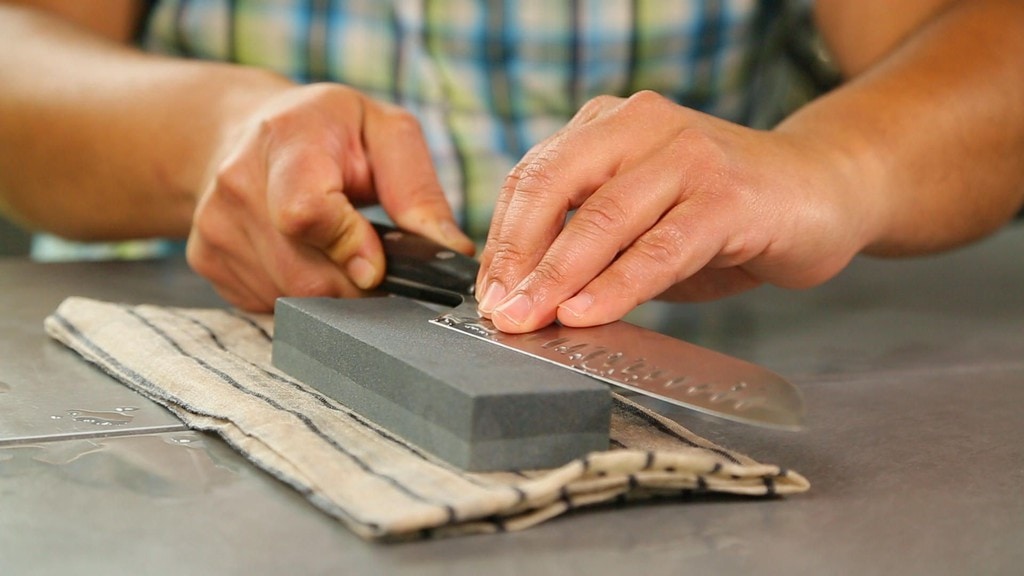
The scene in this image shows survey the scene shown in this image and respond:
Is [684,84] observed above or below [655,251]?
above

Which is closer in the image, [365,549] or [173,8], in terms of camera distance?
[365,549]

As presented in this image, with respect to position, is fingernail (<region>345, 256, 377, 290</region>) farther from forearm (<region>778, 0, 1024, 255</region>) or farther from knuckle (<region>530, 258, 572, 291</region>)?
forearm (<region>778, 0, 1024, 255</region>)

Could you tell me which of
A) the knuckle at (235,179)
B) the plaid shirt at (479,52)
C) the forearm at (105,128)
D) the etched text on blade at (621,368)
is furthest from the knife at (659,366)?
the plaid shirt at (479,52)

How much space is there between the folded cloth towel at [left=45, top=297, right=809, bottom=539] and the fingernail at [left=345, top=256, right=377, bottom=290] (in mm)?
123

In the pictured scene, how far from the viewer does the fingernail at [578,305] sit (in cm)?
69

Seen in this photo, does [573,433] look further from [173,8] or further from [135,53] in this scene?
[173,8]

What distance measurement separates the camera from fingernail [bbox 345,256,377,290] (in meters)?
0.88

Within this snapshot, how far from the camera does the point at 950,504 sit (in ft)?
1.92

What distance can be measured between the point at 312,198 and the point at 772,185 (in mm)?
339

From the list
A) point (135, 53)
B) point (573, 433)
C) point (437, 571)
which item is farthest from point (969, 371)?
point (135, 53)

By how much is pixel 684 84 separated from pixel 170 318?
0.75 meters

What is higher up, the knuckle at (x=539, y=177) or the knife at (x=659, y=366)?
the knuckle at (x=539, y=177)

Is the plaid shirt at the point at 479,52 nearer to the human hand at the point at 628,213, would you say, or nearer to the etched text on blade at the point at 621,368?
the human hand at the point at 628,213

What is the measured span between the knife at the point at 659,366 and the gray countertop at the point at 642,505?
0.16 feet
